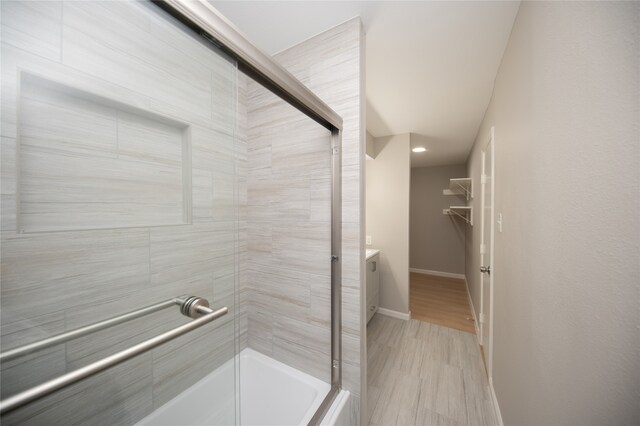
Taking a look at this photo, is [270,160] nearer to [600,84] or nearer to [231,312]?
[231,312]

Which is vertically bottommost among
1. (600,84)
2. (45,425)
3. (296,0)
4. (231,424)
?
(231,424)

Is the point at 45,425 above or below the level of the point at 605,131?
below

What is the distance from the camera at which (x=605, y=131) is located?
1.69 ft

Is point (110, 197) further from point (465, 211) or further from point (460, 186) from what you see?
point (465, 211)

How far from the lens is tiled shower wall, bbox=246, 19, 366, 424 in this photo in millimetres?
1256

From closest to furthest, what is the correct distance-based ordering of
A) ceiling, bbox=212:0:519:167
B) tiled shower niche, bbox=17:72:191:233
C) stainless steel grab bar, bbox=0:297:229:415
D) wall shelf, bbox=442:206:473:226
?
stainless steel grab bar, bbox=0:297:229:415, tiled shower niche, bbox=17:72:191:233, ceiling, bbox=212:0:519:167, wall shelf, bbox=442:206:473:226

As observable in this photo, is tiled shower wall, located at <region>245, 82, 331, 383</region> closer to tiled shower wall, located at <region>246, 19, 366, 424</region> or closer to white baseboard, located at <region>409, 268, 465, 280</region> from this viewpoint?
tiled shower wall, located at <region>246, 19, 366, 424</region>

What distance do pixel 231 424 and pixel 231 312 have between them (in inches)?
17.7

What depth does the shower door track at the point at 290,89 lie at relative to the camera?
61 centimetres

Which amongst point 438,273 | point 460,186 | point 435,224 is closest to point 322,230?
point 460,186

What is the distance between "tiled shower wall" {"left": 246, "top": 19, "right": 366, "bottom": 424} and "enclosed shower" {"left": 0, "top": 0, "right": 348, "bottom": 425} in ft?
1.11

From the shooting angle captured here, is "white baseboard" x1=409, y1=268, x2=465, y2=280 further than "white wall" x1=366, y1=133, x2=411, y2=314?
Yes

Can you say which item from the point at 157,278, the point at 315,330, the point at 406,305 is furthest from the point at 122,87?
the point at 406,305

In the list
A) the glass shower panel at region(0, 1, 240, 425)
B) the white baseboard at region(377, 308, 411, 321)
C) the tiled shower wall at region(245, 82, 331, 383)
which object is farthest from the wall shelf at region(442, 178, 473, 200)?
the glass shower panel at region(0, 1, 240, 425)
